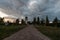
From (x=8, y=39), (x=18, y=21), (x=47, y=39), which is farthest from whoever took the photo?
(x=18, y=21)

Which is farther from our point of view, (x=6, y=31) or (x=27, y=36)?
(x=6, y=31)

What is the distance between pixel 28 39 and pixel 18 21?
66.2 m

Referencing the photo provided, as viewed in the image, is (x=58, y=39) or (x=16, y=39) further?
(x=58, y=39)

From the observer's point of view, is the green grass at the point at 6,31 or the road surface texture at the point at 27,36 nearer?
the road surface texture at the point at 27,36

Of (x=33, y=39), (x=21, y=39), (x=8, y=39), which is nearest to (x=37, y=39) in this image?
(x=33, y=39)

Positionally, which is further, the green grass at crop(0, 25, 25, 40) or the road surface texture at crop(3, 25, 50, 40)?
the green grass at crop(0, 25, 25, 40)

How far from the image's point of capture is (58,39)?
28.0m

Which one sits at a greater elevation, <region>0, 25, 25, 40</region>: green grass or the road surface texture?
<region>0, 25, 25, 40</region>: green grass

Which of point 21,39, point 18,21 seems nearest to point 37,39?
point 21,39

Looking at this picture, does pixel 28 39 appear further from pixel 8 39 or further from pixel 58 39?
pixel 58 39

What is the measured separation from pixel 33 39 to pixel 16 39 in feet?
9.02

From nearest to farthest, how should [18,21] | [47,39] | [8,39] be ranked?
1. [8,39]
2. [47,39]
3. [18,21]

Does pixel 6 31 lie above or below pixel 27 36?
above

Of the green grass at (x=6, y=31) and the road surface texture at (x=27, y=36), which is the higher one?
the green grass at (x=6, y=31)
